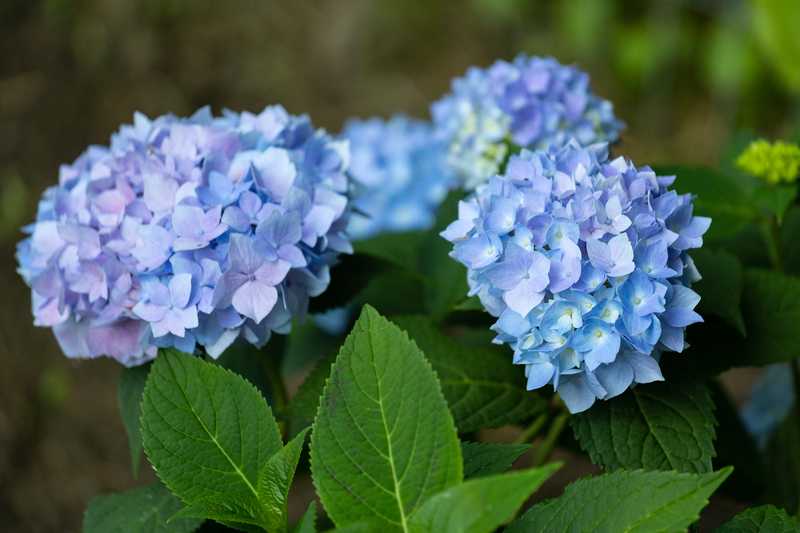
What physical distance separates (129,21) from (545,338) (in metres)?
3.04

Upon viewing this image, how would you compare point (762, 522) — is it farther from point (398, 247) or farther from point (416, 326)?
point (398, 247)

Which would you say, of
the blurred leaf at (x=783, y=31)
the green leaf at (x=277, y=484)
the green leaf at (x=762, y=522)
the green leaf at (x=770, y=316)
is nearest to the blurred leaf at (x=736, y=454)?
the green leaf at (x=770, y=316)

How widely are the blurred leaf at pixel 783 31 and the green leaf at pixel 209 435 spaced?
211cm

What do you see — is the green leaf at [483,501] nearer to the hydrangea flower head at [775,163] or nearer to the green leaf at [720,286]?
the green leaf at [720,286]

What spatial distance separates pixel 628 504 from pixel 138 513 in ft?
1.38

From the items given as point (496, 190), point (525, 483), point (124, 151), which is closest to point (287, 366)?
point (124, 151)

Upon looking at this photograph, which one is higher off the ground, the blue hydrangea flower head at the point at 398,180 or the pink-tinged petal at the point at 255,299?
the blue hydrangea flower head at the point at 398,180

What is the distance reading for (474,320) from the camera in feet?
3.32

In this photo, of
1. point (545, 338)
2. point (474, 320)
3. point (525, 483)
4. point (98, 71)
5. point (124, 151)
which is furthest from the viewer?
point (98, 71)

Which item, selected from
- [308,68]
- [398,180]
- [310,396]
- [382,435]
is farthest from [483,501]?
[308,68]

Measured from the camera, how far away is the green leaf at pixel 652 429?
2.47 feet

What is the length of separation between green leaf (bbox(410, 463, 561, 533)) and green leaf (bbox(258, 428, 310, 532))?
0.44 feet

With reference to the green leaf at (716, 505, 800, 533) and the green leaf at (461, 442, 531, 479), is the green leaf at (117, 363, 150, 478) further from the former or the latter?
the green leaf at (716, 505, 800, 533)

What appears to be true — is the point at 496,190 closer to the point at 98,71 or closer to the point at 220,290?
the point at 220,290
